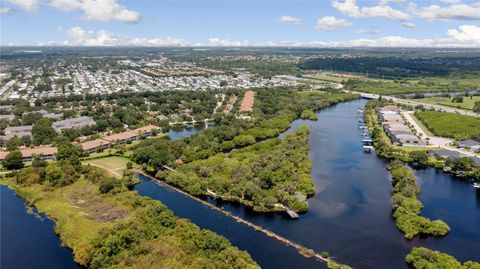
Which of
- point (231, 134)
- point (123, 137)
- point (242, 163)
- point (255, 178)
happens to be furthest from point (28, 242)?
point (231, 134)

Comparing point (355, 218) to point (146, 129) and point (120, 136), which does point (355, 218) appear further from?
point (146, 129)

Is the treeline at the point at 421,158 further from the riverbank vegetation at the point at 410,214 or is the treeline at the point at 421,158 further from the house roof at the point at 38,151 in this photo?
the house roof at the point at 38,151

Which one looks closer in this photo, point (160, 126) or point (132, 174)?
point (132, 174)

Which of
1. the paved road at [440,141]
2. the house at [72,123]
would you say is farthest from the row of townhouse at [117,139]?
the paved road at [440,141]

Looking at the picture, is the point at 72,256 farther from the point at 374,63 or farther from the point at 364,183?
the point at 374,63

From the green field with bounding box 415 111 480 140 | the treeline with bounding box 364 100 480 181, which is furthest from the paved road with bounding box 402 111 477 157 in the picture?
the treeline with bounding box 364 100 480 181

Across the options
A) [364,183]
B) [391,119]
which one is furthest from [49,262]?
[391,119]
